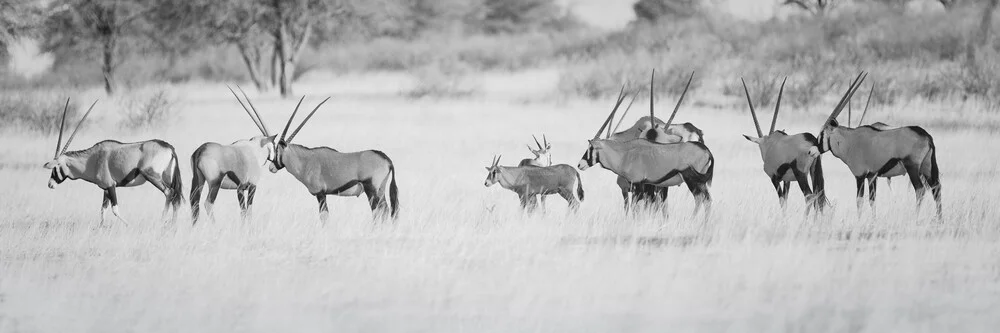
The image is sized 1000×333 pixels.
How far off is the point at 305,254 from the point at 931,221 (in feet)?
11.9

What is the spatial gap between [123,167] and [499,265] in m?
A: 2.24

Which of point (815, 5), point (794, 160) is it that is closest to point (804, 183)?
point (794, 160)

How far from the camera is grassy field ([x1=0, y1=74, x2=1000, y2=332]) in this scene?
16.7 ft

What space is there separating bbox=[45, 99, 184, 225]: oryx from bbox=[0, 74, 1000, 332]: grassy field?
0.70 ft

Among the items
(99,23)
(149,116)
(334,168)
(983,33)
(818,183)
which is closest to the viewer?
(334,168)

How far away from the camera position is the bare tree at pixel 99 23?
2812cm

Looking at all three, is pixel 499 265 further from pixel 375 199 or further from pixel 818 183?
pixel 818 183

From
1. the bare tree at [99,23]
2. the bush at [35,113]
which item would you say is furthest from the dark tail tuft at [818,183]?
the bare tree at [99,23]

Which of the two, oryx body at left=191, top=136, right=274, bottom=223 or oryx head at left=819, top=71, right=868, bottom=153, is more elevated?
oryx head at left=819, top=71, right=868, bottom=153

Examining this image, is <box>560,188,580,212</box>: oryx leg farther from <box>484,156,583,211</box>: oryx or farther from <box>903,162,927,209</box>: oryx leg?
<box>903,162,927,209</box>: oryx leg

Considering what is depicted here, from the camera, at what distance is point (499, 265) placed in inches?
237

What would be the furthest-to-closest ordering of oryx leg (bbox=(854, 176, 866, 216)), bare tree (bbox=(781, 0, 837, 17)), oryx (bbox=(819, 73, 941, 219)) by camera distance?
bare tree (bbox=(781, 0, 837, 17))
oryx leg (bbox=(854, 176, 866, 216))
oryx (bbox=(819, 73, 941, 219))

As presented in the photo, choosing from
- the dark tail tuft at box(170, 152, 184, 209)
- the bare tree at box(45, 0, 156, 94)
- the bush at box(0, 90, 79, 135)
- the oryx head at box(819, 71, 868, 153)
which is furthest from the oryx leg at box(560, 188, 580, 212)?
the bare tree at box(45, 0, 156, 94)

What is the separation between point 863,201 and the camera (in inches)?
283
